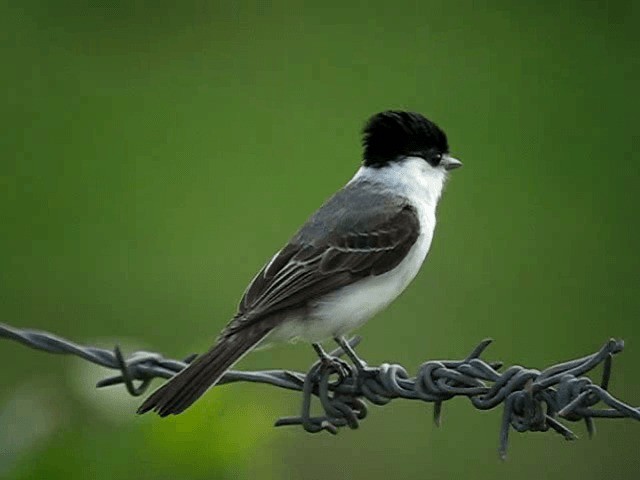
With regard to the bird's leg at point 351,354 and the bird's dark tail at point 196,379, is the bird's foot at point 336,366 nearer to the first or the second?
the bird's leg at point 351,354

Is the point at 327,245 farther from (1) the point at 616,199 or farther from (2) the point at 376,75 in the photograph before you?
(2) the point at 376,75

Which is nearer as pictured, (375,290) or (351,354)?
(351,354)

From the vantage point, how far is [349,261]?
16.5 feet

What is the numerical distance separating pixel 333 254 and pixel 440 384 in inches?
52.5

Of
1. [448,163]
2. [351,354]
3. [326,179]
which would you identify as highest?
[448,163]

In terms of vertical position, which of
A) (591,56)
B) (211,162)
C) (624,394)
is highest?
(591,56)

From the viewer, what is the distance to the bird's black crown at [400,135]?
5672 millimetres

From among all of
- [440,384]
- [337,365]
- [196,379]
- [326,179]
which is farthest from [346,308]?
[326,179]

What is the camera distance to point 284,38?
40.5 feet

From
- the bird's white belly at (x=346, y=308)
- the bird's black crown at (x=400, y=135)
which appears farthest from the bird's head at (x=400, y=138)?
the bird's white belly at (x=346, y=308)

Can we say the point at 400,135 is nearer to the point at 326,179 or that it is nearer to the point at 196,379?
the point at 196,379

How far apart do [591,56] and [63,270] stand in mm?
4686

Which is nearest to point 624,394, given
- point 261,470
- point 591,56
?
point 261,470

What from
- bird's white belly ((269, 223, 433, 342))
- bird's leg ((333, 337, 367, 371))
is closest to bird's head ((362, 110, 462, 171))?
bird's white belly ((269, 223, 433, 342))
